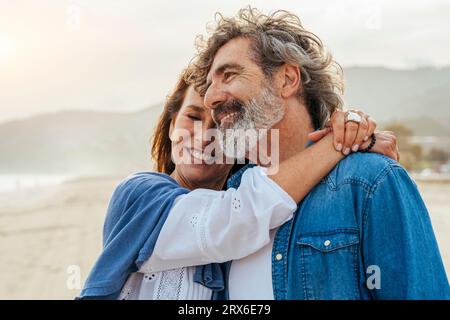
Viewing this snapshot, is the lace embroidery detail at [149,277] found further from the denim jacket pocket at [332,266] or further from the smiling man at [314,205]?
the denim jacket pocket at [332,266]

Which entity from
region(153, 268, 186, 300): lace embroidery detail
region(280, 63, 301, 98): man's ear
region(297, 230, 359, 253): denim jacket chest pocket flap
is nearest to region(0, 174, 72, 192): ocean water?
region(280, 63, 301, 98): man's ear

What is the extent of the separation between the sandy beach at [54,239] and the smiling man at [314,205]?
214cm

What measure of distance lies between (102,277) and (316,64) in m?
1.48

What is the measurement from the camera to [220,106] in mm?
2654

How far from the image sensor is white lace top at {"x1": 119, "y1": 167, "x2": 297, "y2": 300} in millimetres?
2141

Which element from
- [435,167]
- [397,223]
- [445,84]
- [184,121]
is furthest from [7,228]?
[445,84]

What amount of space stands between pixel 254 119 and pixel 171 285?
0.86 meters

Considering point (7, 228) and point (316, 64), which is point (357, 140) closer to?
point (316, 64)

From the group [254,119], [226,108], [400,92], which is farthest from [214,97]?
[400,92]

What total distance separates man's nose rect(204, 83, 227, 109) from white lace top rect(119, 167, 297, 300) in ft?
1.63

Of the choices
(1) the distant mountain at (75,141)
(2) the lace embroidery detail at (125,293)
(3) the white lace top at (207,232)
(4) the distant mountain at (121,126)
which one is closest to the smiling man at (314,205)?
(3) the white lace top at (207,232)

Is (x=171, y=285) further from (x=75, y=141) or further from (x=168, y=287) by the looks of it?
(x=75, y=141)

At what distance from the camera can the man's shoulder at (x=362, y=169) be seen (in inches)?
81.2

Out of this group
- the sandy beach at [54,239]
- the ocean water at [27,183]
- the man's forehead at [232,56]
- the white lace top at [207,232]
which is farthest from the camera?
the ocean water at [27,183]
